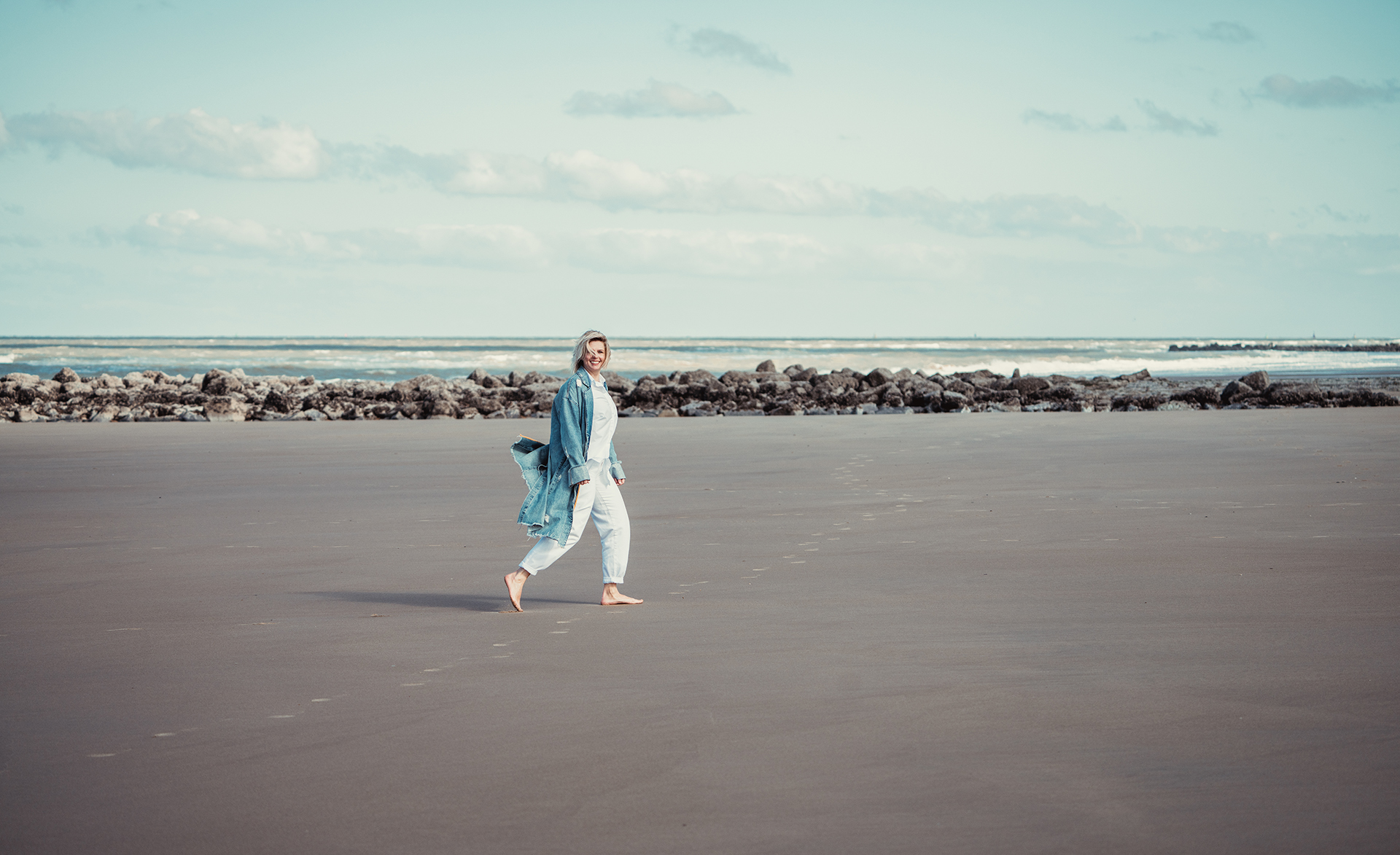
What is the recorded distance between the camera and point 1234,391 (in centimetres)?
2520

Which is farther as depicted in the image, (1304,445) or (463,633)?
(1304,445)

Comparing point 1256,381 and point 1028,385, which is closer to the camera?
point 1256,381

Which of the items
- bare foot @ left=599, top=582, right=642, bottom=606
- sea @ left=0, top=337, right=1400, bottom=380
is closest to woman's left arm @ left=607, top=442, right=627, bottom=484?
bare foot @ left=599, top=582, right=642, bottom=606

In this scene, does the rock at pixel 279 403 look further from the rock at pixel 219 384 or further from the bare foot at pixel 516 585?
the bare foot at pixel 516 585

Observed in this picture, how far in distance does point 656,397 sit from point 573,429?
1958 cm

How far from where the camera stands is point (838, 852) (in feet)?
10.2

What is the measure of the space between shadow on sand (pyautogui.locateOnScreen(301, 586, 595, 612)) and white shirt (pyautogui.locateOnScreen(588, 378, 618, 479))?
0.75m

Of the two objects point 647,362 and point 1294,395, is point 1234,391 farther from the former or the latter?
point 647,362

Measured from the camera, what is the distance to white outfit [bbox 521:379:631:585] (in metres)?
6.30

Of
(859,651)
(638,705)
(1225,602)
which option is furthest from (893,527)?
(638,705)

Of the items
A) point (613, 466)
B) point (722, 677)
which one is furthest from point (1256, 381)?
point (722, 677)

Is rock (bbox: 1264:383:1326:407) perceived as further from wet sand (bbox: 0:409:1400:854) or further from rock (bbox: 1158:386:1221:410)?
wet sand (bbox: 0:409:1400:854)

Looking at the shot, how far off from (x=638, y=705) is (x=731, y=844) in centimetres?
130

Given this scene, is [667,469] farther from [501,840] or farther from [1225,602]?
[501,840]
